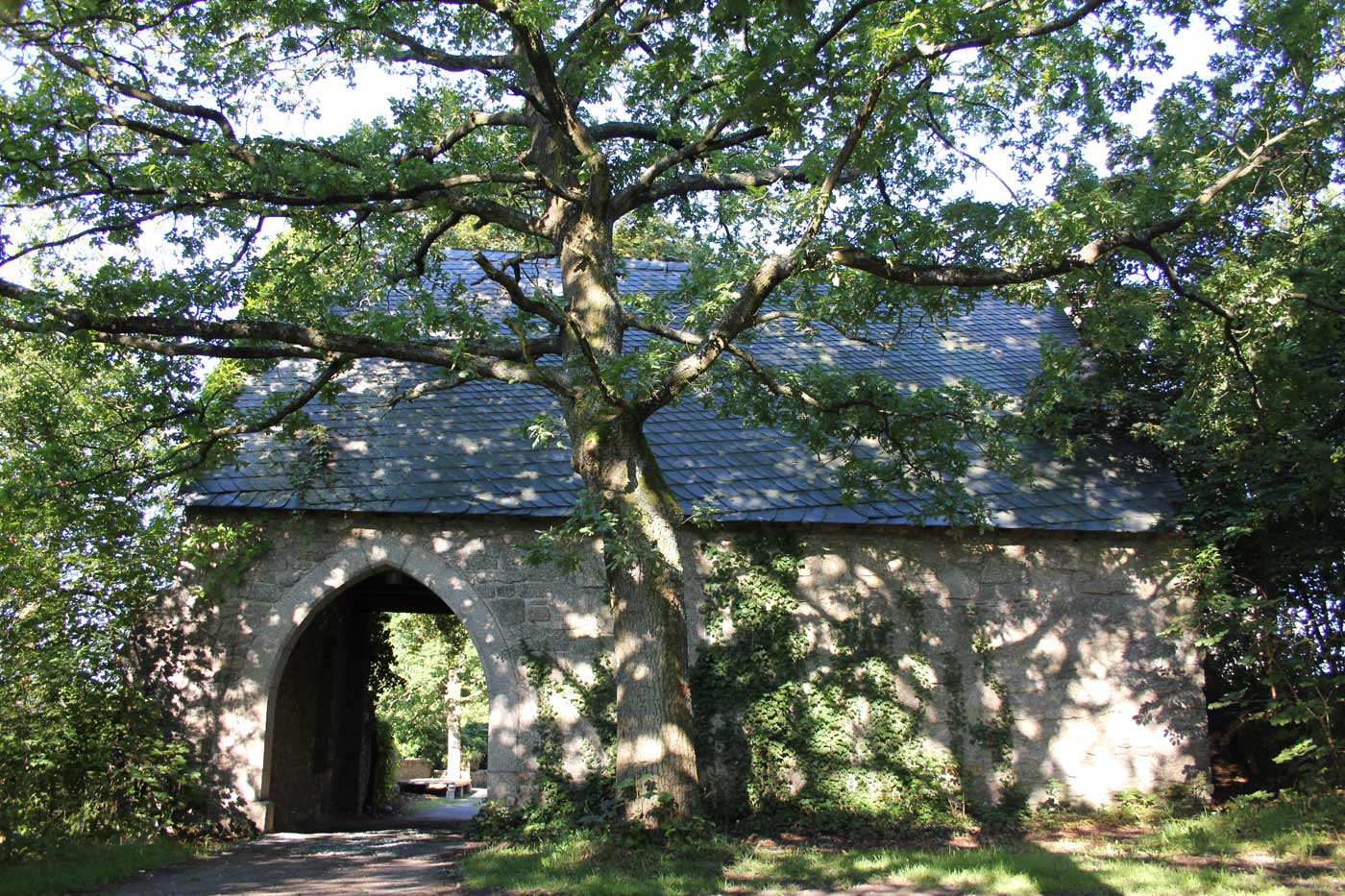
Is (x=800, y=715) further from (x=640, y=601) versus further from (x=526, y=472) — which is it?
(x=526, y=472)

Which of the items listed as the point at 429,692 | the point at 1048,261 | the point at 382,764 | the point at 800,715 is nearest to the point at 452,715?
the point at 429,692

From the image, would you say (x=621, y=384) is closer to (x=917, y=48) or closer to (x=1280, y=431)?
(x=917, y=48)

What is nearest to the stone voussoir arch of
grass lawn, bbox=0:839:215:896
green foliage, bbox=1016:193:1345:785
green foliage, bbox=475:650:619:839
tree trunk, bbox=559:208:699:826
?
green foliage, bbox=475:650:619:839

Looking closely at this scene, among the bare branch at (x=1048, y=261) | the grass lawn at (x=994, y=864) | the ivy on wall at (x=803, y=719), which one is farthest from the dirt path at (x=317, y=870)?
the bare branch at (x=1048, y=261)

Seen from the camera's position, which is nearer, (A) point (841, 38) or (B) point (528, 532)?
(A) point (841, 38)

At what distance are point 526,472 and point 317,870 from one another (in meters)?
3.93

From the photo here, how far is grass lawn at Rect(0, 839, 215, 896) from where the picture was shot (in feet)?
20.7

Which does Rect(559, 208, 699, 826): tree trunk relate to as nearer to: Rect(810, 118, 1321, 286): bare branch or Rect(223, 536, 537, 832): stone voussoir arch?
Rect(810, 118, 1321, 286): bare branch

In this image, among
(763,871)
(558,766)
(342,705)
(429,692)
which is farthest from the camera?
(429,692)

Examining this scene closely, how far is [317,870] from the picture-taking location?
7.39 metres

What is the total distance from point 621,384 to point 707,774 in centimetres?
429

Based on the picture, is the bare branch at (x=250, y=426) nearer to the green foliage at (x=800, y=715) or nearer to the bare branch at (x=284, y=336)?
the bare branch at (x=284, y=336)

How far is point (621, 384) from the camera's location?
6.73 m

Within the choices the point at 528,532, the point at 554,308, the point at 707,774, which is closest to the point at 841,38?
the point at 554,308
